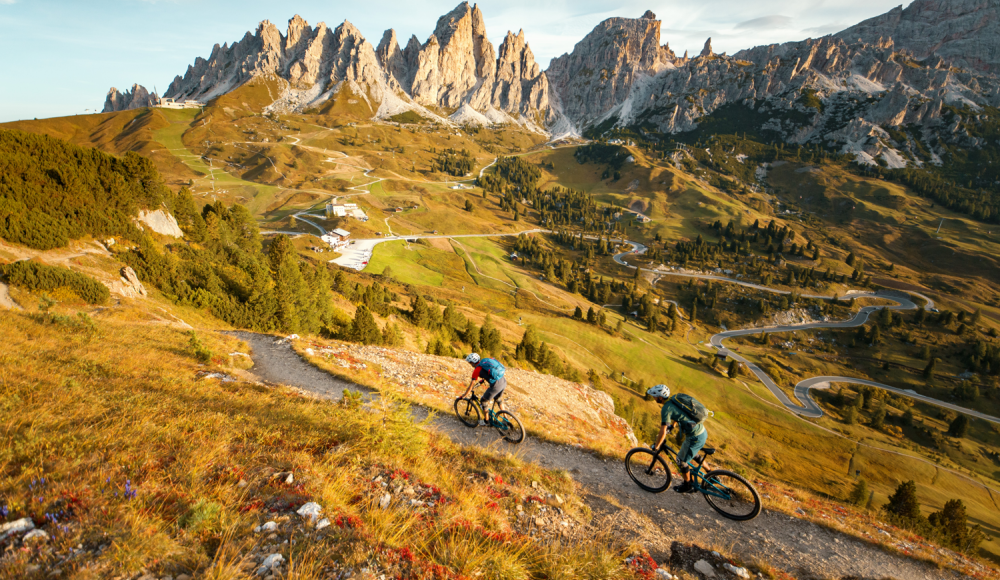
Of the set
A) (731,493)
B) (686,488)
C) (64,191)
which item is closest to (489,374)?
(686,488)

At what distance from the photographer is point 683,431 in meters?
9.97

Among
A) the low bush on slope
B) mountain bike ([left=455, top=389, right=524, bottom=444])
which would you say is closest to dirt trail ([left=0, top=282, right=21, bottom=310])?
the low bush on slope

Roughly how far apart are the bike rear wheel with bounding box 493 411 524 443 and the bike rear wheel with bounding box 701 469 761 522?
6.01 metres

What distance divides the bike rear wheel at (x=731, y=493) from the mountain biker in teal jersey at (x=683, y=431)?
541 millimetres

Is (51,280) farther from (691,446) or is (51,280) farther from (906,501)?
(906,501)

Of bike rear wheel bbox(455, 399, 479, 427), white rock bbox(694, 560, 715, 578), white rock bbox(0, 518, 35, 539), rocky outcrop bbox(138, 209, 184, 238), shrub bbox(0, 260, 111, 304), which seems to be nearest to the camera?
white rock bbox(0, 518, 35, 539)

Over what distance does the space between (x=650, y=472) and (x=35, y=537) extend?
12.7 meters

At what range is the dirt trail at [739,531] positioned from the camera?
959 cm

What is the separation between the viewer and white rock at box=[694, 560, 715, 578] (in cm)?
808

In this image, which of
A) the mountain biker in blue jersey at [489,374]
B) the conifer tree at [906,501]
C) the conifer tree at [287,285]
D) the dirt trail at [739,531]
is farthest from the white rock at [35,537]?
the conifer tree at [906,501]

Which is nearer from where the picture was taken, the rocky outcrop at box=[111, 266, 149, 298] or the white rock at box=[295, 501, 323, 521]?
the white rock at box=[295, 501, 323, 521]

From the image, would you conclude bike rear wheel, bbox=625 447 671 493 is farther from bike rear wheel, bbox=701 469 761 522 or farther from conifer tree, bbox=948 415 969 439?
conifer tree, bbox=948 415 969 439

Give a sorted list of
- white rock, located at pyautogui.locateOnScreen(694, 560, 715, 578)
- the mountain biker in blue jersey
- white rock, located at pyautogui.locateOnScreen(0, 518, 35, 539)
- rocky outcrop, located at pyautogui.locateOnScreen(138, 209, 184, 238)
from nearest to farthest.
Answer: white rock, located at pyautogui.locateOnScreen(0, 518, 35, 539) < white rock, located at pyautogui.locateOnScreen(694, 560, 715, 578) < the mountain biker in blue jersey < rocky outcrop, located at pyautogui.locateOnScreen(138, 209, 184, 238)

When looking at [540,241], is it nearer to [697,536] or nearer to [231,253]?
[231,253]
